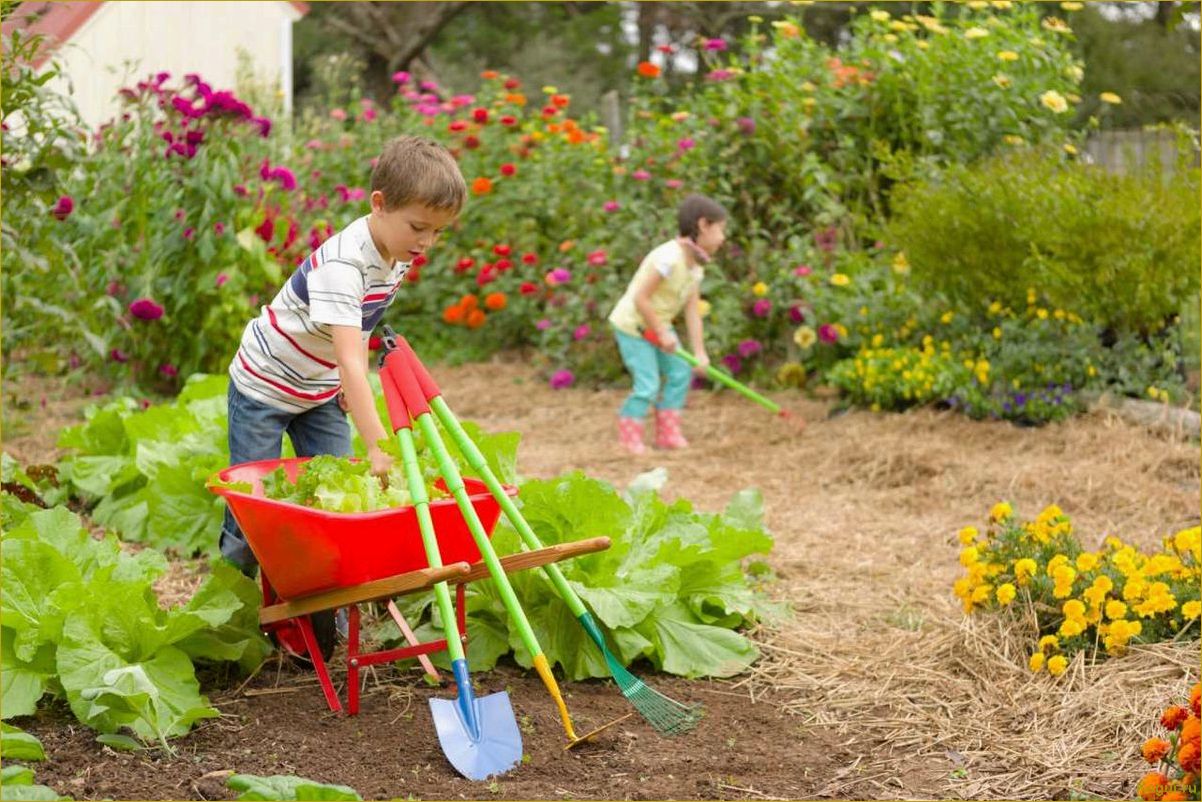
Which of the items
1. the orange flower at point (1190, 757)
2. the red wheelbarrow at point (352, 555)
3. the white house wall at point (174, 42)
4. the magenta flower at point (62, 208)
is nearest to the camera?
the orange flower at point (1190, 757)

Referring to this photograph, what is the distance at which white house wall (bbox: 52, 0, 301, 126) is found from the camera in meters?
10.9

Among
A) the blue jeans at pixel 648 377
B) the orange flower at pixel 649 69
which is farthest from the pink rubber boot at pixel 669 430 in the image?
the orange flower at pixel 649 69

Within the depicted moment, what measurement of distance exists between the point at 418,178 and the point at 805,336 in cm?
483

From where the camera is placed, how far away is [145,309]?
5.70 metres

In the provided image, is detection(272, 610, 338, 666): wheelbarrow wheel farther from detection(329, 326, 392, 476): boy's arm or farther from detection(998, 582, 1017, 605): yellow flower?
detection(998, 582, 1017, 605): yellow flower

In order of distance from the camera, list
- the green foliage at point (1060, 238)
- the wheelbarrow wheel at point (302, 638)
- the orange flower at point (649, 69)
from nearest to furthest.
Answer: the wheelbarrow wheel at point (302, 638) → the green foliage at point (1060, 238) → the orange flower at point (649, 69)

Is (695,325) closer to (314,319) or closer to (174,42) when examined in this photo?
(314,319)

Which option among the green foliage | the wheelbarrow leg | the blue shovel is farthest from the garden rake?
the green foliage

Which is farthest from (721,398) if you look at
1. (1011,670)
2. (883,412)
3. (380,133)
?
(1011,670)

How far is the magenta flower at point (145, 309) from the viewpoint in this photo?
5.68 metres

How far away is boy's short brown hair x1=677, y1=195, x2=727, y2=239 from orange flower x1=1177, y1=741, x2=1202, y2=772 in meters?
4.44

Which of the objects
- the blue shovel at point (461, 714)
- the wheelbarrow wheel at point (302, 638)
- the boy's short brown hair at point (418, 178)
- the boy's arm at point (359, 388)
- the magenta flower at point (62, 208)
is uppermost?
the boy's short brown hair at point (418, 178)

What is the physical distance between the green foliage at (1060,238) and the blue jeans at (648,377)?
1.32 meters

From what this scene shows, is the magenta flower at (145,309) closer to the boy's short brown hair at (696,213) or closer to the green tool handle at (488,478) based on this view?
the boy's short brown hair at (696,213)
